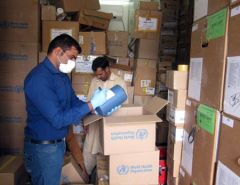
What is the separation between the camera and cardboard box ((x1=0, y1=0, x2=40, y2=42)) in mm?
3051

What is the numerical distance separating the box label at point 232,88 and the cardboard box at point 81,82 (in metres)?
2.07

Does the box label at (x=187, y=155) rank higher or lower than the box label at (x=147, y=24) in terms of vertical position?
lower

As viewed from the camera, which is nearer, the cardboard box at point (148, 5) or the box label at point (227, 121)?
the box label at point (227, 121)

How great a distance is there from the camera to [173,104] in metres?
2.17

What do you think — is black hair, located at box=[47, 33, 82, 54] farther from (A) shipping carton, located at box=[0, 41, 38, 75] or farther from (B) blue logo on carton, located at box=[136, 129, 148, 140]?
(A) shipping carton, located at box=[0, 41, 38, 75]

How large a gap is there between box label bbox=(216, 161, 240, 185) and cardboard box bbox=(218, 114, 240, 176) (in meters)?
0.02

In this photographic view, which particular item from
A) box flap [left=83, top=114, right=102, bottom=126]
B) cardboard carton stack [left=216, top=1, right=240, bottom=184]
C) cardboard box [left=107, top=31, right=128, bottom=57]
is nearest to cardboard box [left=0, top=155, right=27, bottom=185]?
box flap [left=83, top=114, right=102, bottom=126]

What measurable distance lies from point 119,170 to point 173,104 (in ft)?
2.13

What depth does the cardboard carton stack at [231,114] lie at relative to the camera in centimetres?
134

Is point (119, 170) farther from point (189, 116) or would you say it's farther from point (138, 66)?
point (138, 66)

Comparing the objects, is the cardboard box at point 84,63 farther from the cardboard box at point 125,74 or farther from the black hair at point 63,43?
the black hair at point 63,43

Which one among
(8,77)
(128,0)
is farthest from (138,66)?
(8,77)

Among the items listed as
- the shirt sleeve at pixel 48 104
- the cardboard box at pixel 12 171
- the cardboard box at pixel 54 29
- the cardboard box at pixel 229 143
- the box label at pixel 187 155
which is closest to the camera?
the cardboard box at pixel 229 143

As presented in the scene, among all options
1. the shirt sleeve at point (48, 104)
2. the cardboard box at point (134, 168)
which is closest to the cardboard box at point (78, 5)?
the shirt sleeve at point (48, 104)
